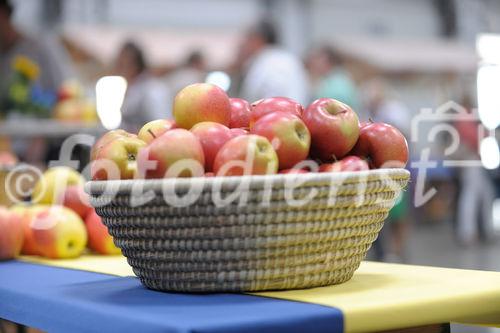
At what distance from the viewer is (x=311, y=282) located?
1.20 m

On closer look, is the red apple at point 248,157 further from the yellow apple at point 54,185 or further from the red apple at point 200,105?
the yellow apple at point 54,185

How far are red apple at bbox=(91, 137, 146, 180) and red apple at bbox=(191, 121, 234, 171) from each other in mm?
97

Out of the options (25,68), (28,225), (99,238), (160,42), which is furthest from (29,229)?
(160,42)

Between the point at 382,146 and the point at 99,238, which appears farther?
the point at 99,238

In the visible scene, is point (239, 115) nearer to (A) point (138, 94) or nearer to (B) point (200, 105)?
(B) point (200, 105)

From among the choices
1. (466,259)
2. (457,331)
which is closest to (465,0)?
(466,259)

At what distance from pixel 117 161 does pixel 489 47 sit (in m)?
15.7

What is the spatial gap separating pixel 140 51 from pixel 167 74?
704 cm

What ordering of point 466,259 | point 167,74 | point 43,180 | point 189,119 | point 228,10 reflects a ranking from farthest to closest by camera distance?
point 228,10 < point 167,74 < point 466,259 < point 43,180 < point 189,119

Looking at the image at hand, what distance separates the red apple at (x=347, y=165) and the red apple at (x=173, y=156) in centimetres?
19

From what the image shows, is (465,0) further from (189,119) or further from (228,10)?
(189,119)

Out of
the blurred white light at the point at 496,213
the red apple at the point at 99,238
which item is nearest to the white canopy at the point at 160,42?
the blurred white light at the point at 496,213

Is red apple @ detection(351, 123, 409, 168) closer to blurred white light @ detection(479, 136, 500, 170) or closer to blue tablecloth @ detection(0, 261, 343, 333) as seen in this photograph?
blue tablecloth @ detection(0, 261, 343, 333)

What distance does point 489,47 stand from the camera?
52.6ft
